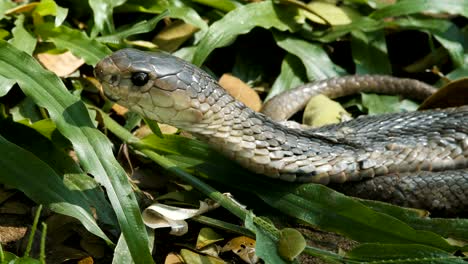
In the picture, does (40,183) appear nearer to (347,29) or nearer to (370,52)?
(347,29)

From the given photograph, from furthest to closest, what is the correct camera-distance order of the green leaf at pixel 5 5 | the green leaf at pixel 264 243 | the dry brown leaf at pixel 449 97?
the dry brown leaf at pixel 449 97, the green leaf at pixel 5 5, the green leaf at pixel 264 243

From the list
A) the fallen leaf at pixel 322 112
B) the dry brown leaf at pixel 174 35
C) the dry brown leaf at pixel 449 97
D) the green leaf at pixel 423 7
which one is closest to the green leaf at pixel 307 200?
the fallen leaf at pixel 322 112

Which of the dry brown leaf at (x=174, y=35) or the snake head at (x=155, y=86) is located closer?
the snake head at (x=155, y=86)

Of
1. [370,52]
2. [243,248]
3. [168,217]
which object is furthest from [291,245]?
[370,52]

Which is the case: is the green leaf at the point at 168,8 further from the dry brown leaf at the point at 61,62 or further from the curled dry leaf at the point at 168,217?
the curled dry leaf at the point at 168,217

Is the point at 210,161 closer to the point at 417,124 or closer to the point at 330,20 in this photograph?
the point at 417,124

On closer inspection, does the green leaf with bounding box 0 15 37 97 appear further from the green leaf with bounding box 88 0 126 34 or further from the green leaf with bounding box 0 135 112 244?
the green leaf with bounding box 0 135 112 244
